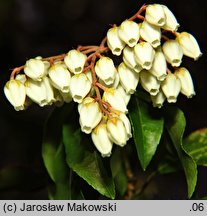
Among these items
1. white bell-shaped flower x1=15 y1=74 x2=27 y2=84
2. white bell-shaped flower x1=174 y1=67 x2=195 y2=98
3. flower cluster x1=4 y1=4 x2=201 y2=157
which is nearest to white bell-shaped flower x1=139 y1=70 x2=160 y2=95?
flower cluster x1=4 y1=4 x2=201 y2=157

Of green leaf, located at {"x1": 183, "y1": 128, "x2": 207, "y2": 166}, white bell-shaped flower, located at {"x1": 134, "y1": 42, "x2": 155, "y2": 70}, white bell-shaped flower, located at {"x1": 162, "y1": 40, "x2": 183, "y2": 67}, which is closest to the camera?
white bell-shaped flower, located at {"x1": 134, "y1": 42, "x2": 155, "y2": 70}

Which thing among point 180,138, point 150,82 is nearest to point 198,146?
point 180,138

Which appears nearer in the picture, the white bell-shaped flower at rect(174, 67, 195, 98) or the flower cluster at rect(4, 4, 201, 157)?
the flower cluster at rect(4, 4, 201, 157)

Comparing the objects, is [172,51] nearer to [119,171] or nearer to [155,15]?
[155,15]

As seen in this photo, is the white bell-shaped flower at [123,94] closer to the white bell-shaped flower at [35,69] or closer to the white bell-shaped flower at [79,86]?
the white bell-shaped flower at [79,86]

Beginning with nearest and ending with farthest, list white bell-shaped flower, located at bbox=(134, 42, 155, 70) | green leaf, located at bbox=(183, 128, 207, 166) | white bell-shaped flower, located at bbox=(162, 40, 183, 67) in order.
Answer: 1. white bell-shaped flower, located at bbox=(134, 42, 155, 70)
2. white bell-shaped flower, located at bbox=(162, 40, 183, 67)
3. green leaf, located at bbox=(183, 128, 207, 166)

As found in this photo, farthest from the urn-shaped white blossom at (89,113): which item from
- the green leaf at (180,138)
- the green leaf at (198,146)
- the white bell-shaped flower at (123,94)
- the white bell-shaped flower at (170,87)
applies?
the green leaf at (198,146)

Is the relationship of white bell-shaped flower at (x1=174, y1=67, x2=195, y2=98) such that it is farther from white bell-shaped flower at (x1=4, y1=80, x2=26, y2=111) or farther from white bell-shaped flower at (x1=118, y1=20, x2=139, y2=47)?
white bell-shaped flower at (x1=4, y1=80, x2=26, y2=111)
